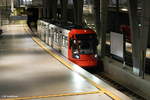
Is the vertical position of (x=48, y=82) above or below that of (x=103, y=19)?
below

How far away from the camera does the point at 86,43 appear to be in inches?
719

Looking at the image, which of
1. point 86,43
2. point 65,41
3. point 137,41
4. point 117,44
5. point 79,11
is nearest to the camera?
point 137,41

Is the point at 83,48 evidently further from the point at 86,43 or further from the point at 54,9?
the point at 54,9

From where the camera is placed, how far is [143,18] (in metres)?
14.5

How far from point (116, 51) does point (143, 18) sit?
3.65m

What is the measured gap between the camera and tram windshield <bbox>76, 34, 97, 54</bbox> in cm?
1820

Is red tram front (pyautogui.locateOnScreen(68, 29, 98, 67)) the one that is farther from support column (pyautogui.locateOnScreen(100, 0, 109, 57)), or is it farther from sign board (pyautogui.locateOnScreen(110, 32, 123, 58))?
support column (pyautogui.locateOnScreen(100, 0, 109, 57))

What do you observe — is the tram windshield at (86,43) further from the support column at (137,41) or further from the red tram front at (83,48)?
the support column at (137,41)

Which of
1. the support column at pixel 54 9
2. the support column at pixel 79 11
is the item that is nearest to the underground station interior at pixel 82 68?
the support column at pixel 79 11

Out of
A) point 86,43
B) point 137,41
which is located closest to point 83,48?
point 86,43

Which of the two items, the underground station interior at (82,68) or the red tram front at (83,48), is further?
the red tram front at (83,48)

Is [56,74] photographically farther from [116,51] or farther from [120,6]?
[120,6]

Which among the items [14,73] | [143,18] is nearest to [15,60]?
[14,73]

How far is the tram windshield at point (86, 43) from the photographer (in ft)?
59.7
